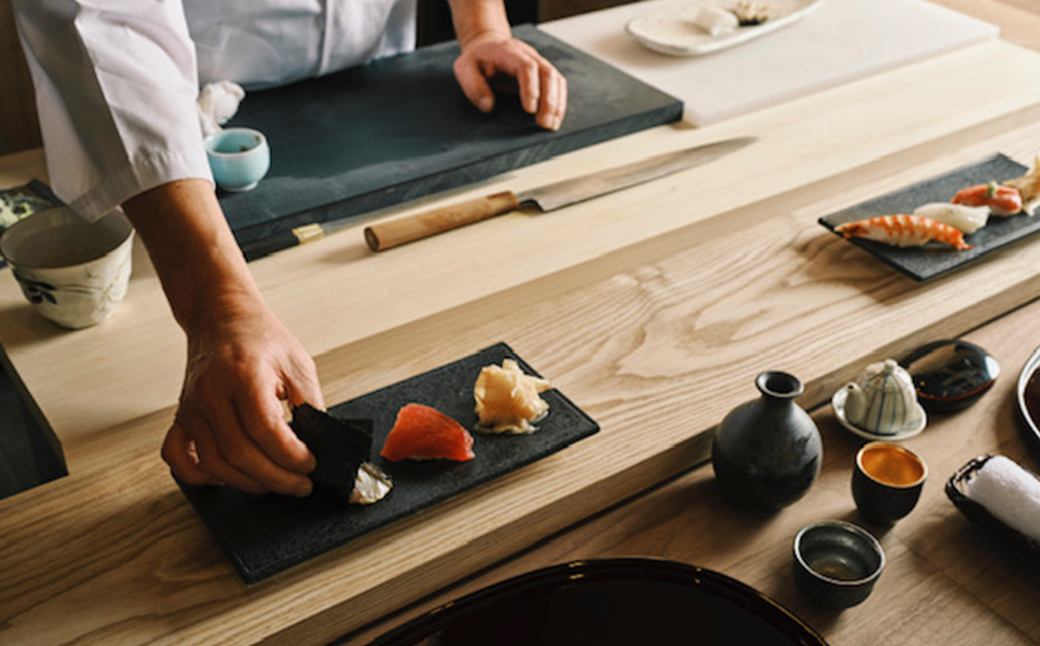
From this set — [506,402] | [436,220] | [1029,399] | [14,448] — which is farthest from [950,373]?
[14,448]

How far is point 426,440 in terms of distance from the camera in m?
0.95

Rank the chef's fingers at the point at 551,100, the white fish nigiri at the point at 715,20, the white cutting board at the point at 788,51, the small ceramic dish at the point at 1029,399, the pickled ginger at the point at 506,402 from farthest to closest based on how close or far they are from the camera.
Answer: the white fish nigiri at the point at 715,20
the white cutting board at the point at 788,51
the chef's fingers at the point at 551,100
the small ceramic dish at the point at 1029,399
the pickled ginger at the point at 506,402

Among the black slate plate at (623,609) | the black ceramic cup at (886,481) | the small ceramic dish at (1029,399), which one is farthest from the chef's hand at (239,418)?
the small ceramic dish at (1029,399)

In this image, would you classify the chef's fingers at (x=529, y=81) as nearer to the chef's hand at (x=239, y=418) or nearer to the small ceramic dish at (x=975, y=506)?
the chef's hand at (x=239, y=418)

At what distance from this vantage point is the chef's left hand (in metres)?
1.52

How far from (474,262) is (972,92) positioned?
3.41 ft

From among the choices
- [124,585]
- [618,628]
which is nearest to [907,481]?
[618,628]

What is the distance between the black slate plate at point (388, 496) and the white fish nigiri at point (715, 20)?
38.4 inches

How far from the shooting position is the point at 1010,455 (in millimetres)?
1082

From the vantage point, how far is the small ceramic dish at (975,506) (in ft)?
3.13

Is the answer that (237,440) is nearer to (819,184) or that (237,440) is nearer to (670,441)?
(670,441)

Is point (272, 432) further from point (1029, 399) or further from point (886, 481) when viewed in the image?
point (1029, 399)

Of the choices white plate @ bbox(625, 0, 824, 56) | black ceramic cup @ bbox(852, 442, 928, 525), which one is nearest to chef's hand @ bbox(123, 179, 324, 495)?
black ceramic cup @ bbox(852, 442, 928, 525)

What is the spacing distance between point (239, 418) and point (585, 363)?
425 mm
